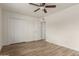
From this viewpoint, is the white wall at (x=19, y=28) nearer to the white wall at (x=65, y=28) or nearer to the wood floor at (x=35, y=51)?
the wood floor at (x=35, y=51)

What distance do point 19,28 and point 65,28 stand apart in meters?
2.99

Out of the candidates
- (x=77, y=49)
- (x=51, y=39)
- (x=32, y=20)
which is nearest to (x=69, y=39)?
(x=77, y=49)

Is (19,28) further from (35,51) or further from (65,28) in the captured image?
(65,28)

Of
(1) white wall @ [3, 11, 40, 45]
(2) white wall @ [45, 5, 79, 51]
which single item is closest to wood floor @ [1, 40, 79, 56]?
(2) white wall @ [45, 5, 79, 51]

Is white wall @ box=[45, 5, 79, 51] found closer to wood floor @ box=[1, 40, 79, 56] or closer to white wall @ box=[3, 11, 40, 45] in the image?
wood floor @ box=[1, 40, 79, 56]

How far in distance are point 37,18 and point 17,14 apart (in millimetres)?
1953


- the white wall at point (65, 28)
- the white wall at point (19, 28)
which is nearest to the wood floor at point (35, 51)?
the white wall at point (65, 28)

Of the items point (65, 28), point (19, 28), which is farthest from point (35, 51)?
point (19, 28)

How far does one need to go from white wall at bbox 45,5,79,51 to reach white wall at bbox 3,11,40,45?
4.05 feet

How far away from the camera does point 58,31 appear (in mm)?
5504

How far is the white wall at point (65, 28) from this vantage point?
14.5 ft

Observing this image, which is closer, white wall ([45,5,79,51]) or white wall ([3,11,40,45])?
white wall ([45,5,79,51])

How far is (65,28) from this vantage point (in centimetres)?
497

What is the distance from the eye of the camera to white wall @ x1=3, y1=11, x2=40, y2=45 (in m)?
5.10
